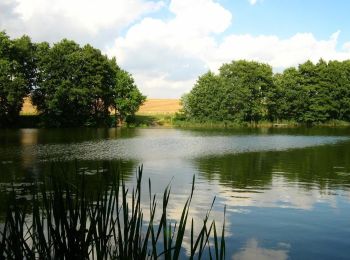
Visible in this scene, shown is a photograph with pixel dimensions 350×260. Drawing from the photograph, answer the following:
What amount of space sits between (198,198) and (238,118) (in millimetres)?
76789

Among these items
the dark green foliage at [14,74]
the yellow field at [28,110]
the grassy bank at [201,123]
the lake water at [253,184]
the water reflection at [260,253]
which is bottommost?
the water reflection at [260,253]

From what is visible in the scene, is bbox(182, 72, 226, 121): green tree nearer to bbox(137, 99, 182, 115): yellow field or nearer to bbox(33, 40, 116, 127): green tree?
bbox(33, 40, 116, 127): green tree

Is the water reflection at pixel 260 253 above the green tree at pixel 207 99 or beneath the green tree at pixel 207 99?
beneath

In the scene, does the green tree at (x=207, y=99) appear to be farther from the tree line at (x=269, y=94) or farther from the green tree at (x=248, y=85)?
the green tree at (x=248, y=85)

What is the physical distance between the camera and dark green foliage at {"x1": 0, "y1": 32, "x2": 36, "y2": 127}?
71.8 m

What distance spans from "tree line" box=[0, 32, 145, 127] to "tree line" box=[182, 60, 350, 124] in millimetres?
18607

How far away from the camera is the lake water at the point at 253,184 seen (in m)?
12.4

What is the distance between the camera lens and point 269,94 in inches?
3740

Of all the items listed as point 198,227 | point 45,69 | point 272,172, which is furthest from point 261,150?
point 45,69

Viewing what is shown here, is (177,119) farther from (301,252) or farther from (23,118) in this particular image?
(301,252)

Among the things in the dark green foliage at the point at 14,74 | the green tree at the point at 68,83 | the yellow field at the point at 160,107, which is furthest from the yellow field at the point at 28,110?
the yellow field at the point at 160,107

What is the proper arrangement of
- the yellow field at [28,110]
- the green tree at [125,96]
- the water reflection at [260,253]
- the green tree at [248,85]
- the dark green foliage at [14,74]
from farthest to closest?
the yellow field at [28,110] < the green tree at [248,85] < the green tree at [125,96] < the dark green foliage at [14,74] < the water reflection at [260,253]

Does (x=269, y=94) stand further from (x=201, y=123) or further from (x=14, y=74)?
(x=14, y=74)

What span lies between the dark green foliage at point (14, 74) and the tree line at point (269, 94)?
114 ft
